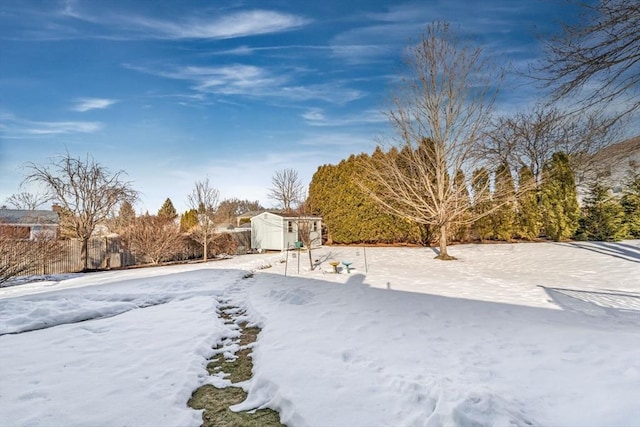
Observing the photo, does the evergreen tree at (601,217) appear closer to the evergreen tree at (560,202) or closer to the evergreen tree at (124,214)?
the evergreen tree at (560,202)

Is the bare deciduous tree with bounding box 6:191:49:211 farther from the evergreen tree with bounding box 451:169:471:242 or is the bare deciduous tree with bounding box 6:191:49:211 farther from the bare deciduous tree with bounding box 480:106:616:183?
the bare deciduous tree with bounding box 480:106:616:183

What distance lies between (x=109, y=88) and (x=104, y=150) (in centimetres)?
514

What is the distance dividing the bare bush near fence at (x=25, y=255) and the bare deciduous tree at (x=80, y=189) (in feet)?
4.64

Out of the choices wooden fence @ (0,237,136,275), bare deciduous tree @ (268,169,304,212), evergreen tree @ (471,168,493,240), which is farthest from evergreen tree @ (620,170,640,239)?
bare deciduous tree @ (268,169,304,212)

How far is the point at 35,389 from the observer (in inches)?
122

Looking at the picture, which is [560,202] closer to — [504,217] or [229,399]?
[504,217]

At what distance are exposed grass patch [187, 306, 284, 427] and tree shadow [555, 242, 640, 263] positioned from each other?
13.3 m

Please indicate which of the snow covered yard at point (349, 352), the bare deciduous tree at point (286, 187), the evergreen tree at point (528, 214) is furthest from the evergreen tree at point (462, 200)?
the bare deciduous tree at point (286, 187)

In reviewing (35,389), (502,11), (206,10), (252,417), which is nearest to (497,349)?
(252,417)

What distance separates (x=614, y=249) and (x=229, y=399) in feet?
52.9

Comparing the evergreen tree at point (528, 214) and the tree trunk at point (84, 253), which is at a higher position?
the evergreen tree at point (528, 214)

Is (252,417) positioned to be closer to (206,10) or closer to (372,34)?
(206,10)

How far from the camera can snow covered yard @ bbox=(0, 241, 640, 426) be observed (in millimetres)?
2562

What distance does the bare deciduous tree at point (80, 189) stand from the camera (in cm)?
1394
